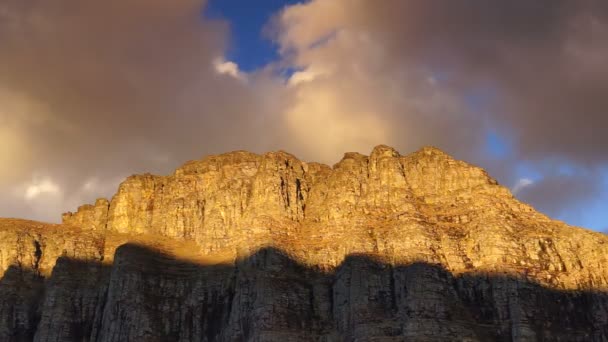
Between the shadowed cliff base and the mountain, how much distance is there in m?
0.24

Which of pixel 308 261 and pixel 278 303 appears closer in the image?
pixel 278 303

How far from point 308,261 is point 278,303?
13023 millimetres

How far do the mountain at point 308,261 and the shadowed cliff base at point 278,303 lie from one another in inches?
9.6

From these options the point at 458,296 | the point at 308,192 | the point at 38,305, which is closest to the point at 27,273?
the point at 38,305

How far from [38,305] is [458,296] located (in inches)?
3047

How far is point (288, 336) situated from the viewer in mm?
A: 132875

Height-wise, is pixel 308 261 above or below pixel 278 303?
above

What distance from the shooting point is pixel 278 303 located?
136 m

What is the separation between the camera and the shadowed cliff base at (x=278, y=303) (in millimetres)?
128375

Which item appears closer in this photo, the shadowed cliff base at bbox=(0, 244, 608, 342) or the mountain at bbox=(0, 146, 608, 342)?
the shadowed cliff base at bbox=(0, 244, 608, 342)

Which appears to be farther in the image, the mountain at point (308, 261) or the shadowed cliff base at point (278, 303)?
the mountain at point (308, 261)

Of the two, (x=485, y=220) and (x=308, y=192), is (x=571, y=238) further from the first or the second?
(x=308, y=192)

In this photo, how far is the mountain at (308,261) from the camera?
131125 millimetres

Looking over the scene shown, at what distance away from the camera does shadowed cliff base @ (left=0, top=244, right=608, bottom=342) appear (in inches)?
5054
